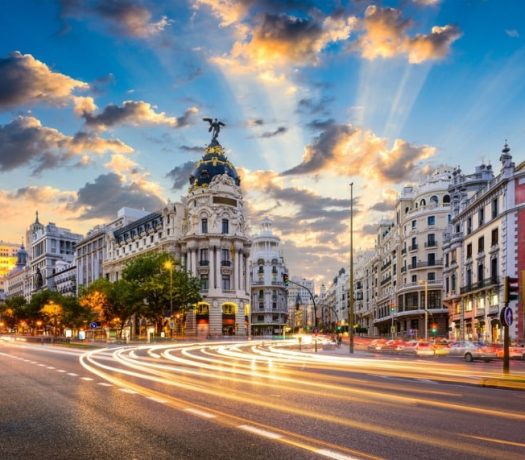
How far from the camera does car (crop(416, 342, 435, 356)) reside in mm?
44875

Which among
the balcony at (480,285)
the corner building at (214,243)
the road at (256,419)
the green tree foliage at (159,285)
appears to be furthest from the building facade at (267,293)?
the road at (256,419)

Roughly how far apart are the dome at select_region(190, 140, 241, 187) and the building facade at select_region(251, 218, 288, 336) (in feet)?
194

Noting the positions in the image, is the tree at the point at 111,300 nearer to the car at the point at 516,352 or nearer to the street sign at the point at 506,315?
the car at the point at 516,352

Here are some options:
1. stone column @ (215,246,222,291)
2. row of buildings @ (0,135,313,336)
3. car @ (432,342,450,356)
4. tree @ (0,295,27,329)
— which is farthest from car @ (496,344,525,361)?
tree @ (0,295,27,329)

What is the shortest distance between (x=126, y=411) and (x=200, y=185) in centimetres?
9780

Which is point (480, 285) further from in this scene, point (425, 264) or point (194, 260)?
point (194, 260)

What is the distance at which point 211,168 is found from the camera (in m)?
110

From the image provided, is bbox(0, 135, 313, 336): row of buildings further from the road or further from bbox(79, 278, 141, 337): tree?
the road

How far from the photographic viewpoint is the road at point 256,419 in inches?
Result: 340

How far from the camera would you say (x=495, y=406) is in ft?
45.1

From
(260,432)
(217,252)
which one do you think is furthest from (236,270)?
(260,432)

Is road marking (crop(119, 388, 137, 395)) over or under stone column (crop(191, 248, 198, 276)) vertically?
under

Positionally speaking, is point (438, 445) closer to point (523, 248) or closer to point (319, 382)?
point (319, 382)

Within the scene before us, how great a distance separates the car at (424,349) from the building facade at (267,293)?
373ft
